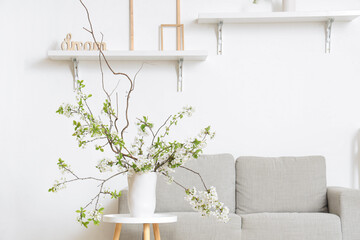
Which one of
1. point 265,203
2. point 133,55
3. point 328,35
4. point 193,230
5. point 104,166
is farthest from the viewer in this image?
point 328,35

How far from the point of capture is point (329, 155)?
3834mm

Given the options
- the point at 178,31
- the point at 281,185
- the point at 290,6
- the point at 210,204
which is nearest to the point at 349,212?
the point at 281,185

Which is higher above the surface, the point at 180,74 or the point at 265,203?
the point at 180,74

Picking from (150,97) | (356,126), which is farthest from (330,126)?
(150,97)

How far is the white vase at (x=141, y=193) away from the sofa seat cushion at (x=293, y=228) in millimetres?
885

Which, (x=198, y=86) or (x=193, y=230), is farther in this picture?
(x=198, y=86)

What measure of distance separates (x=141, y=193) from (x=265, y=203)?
1270 millimetres

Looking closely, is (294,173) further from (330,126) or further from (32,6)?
(32,6)

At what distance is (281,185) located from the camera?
348 cm

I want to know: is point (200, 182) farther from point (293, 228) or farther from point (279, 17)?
point (279, 17)

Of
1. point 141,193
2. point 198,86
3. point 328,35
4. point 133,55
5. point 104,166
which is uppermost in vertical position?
point 328,35

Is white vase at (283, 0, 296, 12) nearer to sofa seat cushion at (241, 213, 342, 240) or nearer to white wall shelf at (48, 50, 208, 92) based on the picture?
white wall shelf at (48, 50, 208, 92)

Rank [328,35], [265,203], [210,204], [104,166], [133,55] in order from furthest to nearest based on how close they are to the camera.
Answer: [328,35] → [133,55] → [265,203] → [104,166] → [210,204]

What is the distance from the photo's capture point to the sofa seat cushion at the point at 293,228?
3088 mm
